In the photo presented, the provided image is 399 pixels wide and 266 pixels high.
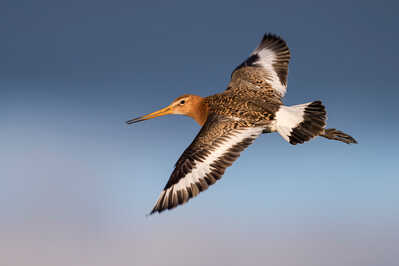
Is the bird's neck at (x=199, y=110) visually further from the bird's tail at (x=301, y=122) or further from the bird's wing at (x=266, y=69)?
the bird's tail at (x=301, y=122)

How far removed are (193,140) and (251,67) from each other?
7.87ft

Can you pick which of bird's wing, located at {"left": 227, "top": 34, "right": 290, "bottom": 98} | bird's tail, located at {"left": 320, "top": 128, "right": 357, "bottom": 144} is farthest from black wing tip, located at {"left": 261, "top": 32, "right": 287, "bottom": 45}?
bird's tail, located at {"left": 320, "top": 128, "right": 357, "bottom": 144}

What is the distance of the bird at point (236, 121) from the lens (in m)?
3.76

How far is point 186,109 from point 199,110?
9.6 inches

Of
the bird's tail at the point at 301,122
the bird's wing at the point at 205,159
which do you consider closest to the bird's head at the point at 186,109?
the bird's wing at the point at 205,159

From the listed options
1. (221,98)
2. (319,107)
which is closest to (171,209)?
(221,98)

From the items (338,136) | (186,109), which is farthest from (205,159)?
(338,136)

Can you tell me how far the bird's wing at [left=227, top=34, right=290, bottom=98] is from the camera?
219 inches

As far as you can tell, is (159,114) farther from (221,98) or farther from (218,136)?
(218,136)

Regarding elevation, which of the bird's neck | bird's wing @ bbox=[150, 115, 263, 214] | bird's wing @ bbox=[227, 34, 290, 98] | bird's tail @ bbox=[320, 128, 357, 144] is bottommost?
bird's wing @ bbox=[150, 115, 263, 214]

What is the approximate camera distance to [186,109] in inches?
209

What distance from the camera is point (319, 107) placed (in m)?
4.60

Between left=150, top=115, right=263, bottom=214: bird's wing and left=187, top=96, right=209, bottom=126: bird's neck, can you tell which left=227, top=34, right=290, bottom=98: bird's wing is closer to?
left=187, top=96, right=209, bottom=126: bird's neck

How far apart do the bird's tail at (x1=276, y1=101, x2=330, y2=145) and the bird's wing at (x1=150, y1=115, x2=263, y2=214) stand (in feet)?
1.18
